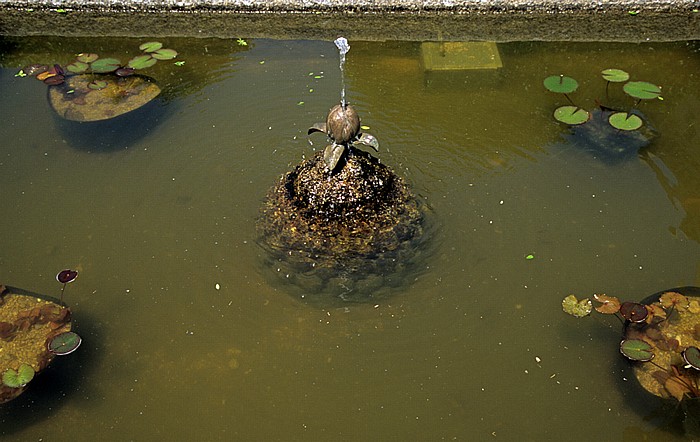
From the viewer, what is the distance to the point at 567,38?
6.09 meters

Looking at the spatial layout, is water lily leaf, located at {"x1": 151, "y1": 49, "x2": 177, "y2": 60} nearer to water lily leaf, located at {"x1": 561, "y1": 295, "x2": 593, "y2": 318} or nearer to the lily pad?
the lily pad

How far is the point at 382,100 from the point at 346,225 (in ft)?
6.21

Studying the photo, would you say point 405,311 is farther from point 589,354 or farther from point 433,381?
point 589,354

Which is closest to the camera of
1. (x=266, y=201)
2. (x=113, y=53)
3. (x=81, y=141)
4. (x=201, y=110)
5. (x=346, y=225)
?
(x=346, y=225)

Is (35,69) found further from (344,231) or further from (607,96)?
(607,96)

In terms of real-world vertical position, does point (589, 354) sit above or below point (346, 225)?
below

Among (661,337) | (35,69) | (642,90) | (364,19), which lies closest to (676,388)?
(661,337)

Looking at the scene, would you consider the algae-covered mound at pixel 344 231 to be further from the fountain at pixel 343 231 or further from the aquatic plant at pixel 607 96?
the aquatic plant at pixel 607 96

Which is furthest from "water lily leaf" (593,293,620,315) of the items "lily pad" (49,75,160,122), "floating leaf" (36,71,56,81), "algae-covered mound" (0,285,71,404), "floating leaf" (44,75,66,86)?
"floating leaf" (36,71,56,81)

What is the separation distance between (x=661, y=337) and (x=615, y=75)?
265 centimetres

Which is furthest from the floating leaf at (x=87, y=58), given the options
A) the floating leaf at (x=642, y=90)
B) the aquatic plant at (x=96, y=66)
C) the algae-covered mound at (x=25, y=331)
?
the floating leaf at (x=642, y=90)

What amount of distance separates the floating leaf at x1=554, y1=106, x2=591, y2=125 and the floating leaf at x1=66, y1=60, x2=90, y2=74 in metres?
4.05

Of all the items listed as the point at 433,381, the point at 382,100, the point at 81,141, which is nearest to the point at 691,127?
the point at 382,100

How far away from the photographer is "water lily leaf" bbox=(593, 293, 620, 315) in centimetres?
365
